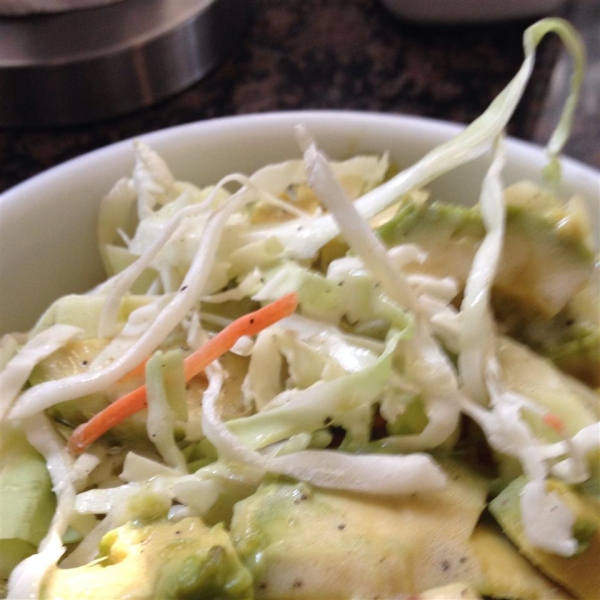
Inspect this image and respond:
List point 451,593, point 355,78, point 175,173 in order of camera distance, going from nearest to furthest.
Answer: point 451,593 < point 175,173 < point 355,78

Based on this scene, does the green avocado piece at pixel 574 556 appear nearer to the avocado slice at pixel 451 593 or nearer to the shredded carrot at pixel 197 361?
the avocado slice at pixel 451 593

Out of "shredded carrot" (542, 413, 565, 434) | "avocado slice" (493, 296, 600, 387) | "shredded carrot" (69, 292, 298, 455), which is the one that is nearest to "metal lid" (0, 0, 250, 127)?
"shredded carrot" (69, 292, 298, 455)

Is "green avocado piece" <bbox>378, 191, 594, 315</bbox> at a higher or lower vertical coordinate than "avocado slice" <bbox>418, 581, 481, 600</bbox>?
higher

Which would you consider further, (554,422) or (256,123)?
(256,123)

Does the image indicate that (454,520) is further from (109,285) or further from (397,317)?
(109,285)

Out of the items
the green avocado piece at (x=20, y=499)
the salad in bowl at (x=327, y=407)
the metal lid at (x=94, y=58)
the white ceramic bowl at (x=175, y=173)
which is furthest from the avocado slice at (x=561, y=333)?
the metal lid at (x=94, y=58)

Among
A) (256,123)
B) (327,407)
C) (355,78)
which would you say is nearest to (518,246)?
(327,407)

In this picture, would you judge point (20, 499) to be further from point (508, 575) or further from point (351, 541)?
point (508, 575)

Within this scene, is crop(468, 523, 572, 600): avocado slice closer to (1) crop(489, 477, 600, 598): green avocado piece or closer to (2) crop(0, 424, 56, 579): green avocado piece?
(1) crop(489, 477, 600, 598): green avocado piece
